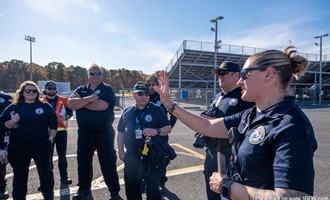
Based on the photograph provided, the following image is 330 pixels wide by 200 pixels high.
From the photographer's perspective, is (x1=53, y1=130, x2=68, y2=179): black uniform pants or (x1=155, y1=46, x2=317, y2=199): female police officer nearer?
(x1=155, y1=46, x2=317, y2=199): female police officer

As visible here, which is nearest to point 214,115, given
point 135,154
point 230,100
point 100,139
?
point 230,100

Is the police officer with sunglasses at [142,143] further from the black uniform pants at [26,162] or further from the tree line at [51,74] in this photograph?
the tree line at [51,74]

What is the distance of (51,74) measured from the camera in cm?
6191

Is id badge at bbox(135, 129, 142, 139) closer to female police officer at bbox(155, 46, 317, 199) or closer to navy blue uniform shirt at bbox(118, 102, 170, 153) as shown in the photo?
navy blue uniform shirt at bbox(118, 102, 170, 153)

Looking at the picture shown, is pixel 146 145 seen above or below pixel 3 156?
above

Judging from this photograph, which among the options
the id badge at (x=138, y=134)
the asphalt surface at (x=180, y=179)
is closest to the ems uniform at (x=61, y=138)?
the asphalt surface at (x=180, y=179)

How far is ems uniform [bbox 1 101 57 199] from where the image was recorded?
3.53 meters

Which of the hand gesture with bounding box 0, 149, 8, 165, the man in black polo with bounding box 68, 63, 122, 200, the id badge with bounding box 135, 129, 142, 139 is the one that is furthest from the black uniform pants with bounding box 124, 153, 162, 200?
the hand gesture with bounding box 0, 149, 8, 165

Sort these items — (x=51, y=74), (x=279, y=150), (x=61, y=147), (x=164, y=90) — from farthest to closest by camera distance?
(x=51, y=74) < (x=61, y=147) < (x=164, y=90) < (x=279, y=150)

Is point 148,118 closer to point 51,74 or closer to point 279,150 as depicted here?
point 279,150

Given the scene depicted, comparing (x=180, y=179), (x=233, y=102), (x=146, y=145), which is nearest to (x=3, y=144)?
(x=146, y=145)

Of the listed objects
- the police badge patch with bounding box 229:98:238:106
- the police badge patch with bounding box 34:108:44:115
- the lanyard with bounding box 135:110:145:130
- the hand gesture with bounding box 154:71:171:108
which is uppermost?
the hand gesture with bounding box 154:71:171:108

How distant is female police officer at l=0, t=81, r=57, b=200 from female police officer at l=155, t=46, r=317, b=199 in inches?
118

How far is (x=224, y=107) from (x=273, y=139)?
1.53 m
